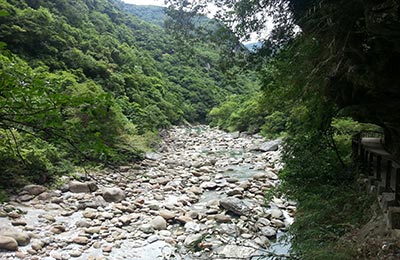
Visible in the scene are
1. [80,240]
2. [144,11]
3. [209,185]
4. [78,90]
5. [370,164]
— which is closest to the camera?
[370,164]

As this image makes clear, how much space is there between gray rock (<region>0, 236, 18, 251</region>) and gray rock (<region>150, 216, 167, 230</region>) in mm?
2125

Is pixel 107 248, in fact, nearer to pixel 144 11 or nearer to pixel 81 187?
pixel 81 187

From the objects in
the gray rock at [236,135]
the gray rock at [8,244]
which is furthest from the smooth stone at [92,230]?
the gray rock at [236,135]

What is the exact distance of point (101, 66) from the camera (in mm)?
15242

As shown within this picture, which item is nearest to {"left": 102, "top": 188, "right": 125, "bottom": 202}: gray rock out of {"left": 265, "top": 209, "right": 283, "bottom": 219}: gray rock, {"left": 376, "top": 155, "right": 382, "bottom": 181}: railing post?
{"left": 265, "top": 209, "right": 283, "bottom": 219}: gray rock

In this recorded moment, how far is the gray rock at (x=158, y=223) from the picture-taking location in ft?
17.6

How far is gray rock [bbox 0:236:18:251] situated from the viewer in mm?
3994

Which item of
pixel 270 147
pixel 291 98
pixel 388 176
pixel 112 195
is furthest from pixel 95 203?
pixel 270 147

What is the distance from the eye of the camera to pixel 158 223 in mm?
5438

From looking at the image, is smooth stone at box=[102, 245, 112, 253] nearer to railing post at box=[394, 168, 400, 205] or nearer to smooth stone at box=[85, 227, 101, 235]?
smooth stone at box=[85, 227, 101, 235]

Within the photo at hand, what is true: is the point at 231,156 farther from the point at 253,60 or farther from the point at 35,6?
the point at 35,6

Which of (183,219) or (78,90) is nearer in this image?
(183,219)

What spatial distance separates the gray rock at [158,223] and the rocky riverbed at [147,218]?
0.06 feet

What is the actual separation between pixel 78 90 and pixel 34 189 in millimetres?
4204
